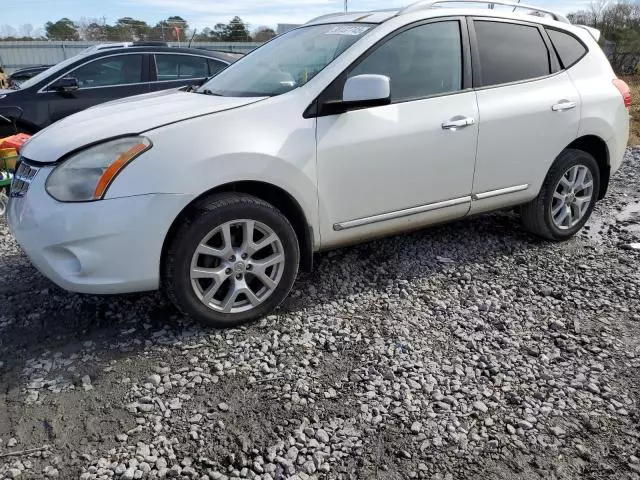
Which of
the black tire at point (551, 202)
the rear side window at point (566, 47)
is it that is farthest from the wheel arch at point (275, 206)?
the rear side window at point (566, 47)

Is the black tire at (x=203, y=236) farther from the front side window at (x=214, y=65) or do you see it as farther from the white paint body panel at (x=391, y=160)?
the front side window at (x=214, y=65)

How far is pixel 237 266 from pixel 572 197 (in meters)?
2.94

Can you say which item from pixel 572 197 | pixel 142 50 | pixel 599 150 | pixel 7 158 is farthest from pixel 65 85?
pixel 599 150

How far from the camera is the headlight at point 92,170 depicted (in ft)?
9.18

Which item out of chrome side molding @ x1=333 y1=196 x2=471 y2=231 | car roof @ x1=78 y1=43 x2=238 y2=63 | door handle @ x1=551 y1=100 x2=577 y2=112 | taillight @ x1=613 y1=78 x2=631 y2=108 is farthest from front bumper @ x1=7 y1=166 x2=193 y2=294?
car roof @ x1=78 y1=43 x2=238 y2=63

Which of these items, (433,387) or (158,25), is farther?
(158,25)

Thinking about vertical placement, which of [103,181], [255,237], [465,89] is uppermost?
[465,89]

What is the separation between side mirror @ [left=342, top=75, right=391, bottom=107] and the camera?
3139 millimetres

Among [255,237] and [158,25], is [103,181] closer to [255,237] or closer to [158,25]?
[255,237]

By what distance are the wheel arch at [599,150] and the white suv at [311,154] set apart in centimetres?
5

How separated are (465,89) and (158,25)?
27.9 m

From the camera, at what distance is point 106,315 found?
11.1ft

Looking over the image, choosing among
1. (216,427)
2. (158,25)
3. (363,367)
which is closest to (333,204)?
(363,367)

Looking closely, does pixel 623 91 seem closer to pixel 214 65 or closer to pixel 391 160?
pixel 391 160
